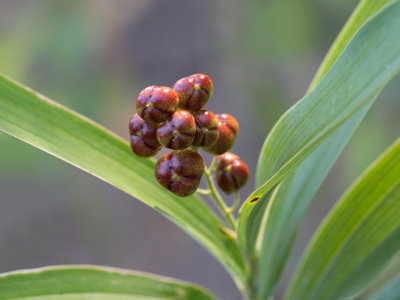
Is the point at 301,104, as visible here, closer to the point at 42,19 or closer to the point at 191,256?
the point at 191,256

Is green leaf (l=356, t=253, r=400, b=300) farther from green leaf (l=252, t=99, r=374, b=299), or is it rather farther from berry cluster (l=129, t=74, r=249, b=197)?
berry cluster (l=129, t=74, r=249, b=197)

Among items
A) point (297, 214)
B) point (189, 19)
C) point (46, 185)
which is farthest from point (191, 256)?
point (297, 214)

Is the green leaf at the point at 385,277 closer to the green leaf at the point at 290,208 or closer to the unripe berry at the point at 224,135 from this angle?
the green leaf at the point at 290,208

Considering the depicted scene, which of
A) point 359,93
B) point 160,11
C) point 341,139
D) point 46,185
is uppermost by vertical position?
point 359,93

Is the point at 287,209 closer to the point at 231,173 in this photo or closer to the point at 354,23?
the point at 231,173

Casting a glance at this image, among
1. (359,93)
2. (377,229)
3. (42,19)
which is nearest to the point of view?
(359,93)

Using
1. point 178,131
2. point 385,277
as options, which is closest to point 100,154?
point 178,131

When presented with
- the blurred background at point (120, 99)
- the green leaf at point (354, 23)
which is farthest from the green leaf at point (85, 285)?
the blurred background at point (120, 99)
